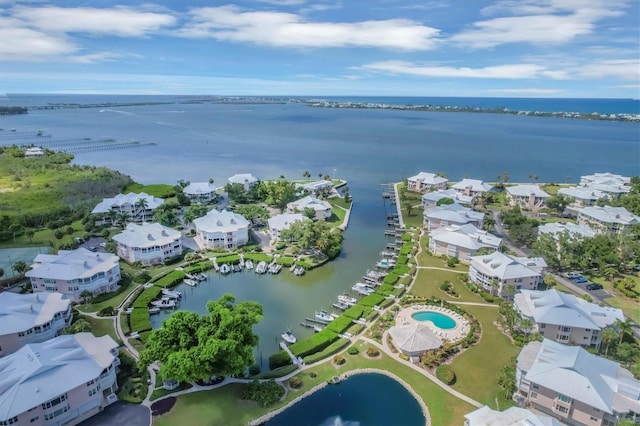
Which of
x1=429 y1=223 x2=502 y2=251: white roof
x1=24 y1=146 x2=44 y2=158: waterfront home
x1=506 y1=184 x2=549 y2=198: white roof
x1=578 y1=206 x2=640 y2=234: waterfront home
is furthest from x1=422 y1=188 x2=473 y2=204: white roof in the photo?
x1=24 y1=146 x2=44 y2=158: waterfront home

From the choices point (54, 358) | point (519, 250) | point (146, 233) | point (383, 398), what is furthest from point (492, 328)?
point (146, 233)

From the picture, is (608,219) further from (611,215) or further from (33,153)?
(33,153)

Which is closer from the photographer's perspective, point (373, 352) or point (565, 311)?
point (373, 352)

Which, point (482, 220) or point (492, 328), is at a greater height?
point (482, 220)

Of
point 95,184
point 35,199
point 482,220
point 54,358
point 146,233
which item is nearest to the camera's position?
point 54,358

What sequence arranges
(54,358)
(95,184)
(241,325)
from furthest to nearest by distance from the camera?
(95,184) < (241,325) < (54,358)

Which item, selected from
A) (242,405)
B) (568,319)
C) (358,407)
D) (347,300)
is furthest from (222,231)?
(568,319)

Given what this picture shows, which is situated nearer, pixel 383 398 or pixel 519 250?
pixel 383 398

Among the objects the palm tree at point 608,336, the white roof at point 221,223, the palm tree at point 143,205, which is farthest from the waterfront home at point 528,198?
the palm tree at point 143,205

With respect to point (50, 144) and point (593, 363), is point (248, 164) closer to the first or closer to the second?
point (50, 144)
